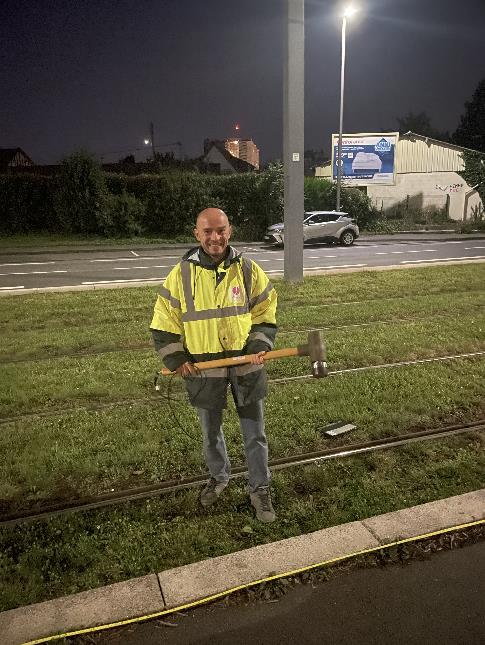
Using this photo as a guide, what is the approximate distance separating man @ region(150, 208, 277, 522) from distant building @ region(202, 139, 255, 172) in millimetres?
43323

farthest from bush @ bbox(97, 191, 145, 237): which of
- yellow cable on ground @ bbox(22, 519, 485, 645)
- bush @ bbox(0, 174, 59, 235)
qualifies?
yellow cable on ground @ bbox(22, 519, 485, 645)

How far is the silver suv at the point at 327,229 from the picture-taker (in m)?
21.0

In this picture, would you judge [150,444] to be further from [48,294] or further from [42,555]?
[48,294]

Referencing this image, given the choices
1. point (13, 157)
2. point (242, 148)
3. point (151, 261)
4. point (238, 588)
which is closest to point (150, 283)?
point (151, 261)

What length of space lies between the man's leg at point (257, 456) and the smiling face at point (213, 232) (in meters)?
0.95

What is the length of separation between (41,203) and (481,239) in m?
20.2

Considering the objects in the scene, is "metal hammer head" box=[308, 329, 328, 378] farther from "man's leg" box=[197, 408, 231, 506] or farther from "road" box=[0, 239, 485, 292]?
"road" box=[0, 239, 485, 292]

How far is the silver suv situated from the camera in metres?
21.0

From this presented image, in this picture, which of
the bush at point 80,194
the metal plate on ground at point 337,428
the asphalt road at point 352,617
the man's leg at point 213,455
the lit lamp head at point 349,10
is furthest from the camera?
the bush at point 80,194

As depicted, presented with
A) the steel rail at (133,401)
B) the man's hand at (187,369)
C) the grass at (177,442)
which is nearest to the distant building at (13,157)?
the grass at (177,442)

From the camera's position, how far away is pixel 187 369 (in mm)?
3059

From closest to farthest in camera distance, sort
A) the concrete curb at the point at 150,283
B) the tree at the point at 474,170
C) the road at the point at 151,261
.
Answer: the concrete curb at the point at 150,283 → the road at the point at 151,261 → the tree at the point at 474,170

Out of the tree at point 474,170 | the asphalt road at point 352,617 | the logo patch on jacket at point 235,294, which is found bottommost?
the asphalt road at point 352,617

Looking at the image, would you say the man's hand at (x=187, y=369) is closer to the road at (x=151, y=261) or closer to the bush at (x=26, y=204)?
the road at (x=151, y=261)
